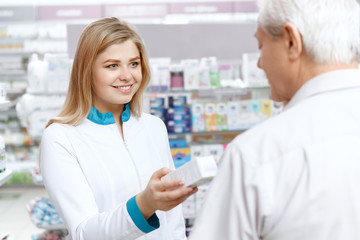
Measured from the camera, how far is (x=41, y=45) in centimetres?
790

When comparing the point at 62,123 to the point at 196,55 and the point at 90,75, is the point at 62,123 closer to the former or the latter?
the point at 90,75

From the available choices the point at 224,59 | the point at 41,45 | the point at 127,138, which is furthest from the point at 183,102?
the point at 41,45

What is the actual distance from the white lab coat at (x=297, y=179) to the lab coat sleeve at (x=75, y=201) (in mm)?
584

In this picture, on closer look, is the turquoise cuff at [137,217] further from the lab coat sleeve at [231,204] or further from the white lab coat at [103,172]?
the lab coat sleeve at [231,204]

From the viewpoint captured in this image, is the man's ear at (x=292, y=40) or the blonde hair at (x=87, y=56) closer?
the man's ear at (x=292, y=40)

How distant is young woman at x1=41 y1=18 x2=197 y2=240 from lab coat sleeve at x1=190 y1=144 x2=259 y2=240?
0.60 m

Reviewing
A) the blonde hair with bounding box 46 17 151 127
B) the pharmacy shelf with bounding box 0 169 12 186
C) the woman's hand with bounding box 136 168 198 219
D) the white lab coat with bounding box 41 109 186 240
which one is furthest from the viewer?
the pharmacy shelf with bounding box 0 169 12 186

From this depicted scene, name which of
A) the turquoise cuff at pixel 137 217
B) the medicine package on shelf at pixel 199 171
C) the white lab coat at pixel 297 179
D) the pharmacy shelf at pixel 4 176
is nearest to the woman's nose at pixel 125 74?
the turquoise cuff at pixel 137 217

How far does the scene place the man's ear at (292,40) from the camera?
3.34ft

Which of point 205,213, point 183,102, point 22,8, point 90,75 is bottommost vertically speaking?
point 183,102

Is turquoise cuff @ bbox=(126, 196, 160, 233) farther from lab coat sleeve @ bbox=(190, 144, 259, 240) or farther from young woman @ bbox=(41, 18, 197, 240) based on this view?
lab coat sleeve @ bbox=(190, 144, 259, 240)

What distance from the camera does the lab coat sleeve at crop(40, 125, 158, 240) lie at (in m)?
1.48

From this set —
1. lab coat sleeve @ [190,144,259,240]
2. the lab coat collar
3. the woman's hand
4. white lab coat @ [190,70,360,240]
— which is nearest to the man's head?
white lab coat @ [190,70,360,240]

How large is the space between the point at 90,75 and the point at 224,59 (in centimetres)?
307
